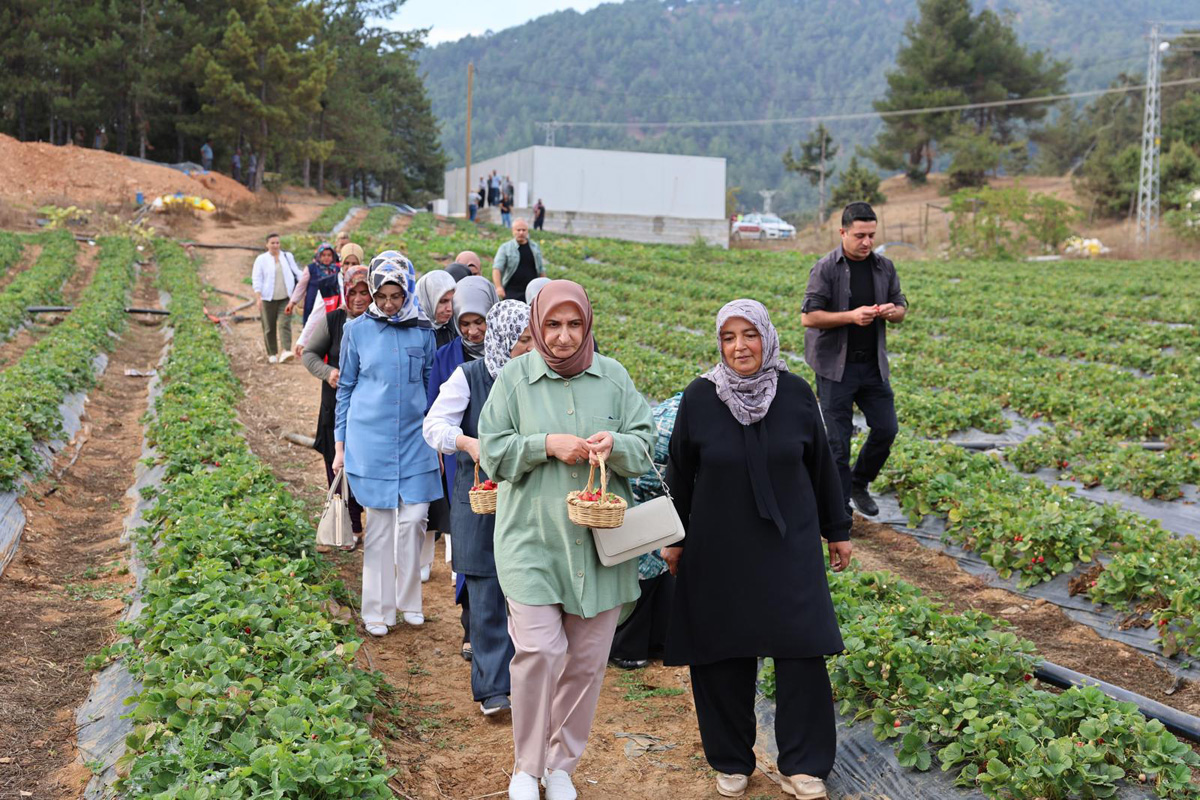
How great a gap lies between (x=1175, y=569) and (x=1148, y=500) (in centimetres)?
238

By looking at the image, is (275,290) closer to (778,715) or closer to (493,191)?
(778,715)

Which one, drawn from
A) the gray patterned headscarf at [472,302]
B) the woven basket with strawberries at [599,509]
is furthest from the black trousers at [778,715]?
the gray patterned headscarf at [472,302]

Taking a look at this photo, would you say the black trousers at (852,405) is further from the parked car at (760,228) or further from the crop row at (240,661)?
the parked car at (760,228)

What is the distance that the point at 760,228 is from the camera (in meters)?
54.2

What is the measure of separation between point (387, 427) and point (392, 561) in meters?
0.72

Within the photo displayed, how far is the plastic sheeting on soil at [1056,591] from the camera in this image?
529 cm

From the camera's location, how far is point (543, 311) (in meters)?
3.75

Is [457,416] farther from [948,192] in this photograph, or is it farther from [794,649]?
[948,192]

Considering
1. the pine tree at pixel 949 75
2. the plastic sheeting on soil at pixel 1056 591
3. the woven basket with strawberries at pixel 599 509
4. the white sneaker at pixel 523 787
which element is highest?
the pine tree at pixel 949 75

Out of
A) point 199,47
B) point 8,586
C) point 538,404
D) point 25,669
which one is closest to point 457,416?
point 538,404

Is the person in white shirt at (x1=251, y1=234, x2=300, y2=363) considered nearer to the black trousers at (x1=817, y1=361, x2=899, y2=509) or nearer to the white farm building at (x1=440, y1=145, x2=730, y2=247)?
the black trousers at (x1=817, y1=361, x2=899, y2=509)

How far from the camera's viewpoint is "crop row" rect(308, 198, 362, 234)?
33.9 meters

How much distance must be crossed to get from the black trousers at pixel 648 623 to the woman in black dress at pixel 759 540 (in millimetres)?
651

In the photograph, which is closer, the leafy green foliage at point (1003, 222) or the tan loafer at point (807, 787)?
the tan loafer at point (807, 787)
